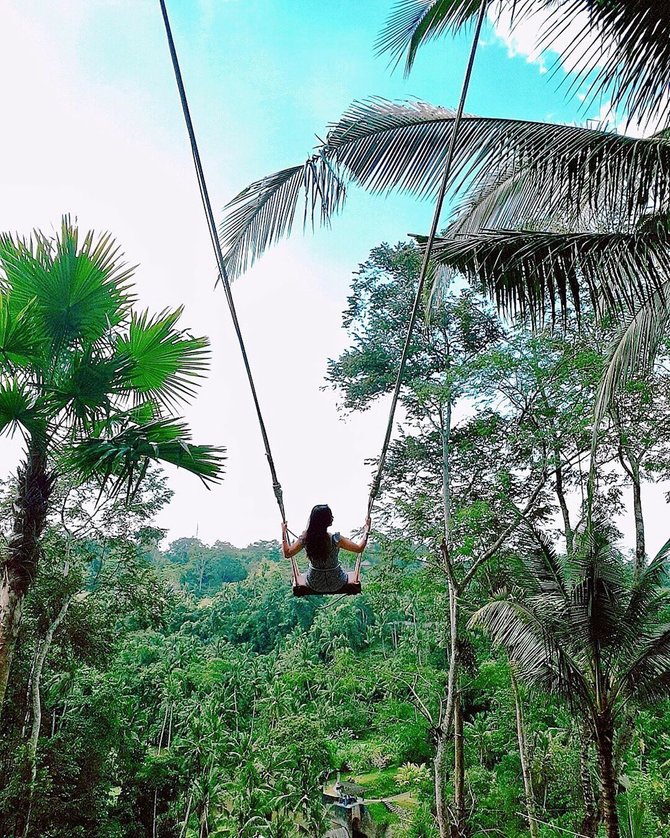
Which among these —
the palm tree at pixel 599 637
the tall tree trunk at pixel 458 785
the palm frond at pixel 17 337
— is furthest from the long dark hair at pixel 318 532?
the tall tree trunk at pixel 458 785

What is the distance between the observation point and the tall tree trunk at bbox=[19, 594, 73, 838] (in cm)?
605

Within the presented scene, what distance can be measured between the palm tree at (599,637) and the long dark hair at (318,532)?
2570mm

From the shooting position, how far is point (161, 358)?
12.9ft

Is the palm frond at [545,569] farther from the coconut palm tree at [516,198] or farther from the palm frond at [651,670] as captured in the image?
the coconut palm tree at [516,198]

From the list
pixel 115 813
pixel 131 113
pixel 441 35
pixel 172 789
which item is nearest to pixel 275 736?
pixel 172 789

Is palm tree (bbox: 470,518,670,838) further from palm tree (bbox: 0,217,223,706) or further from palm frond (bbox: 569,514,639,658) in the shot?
palm tree (bbox: 0,217,223,706)

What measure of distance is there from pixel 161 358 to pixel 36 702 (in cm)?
506

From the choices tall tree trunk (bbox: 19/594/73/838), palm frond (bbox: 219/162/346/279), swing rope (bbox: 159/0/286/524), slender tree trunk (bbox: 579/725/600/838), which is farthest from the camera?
slender tree trunk (bbox: 579/725/600/838)

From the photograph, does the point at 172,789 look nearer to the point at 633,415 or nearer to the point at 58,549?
the point at 58,549

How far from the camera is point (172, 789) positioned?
9234 mm

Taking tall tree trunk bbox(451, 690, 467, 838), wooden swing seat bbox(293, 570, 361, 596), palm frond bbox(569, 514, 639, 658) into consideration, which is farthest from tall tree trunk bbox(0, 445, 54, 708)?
tall tree trunk bbox(451, 690, 467, 838)

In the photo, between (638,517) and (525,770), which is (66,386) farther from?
(638,517)

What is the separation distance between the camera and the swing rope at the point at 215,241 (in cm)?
202

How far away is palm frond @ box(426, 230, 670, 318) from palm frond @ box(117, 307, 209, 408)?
1847 mm
